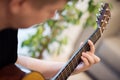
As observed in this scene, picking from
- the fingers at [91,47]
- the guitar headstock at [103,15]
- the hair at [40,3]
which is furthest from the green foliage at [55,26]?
the hair at [40,3]

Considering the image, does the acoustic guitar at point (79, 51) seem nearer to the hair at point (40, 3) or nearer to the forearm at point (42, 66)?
the forearm at point (42, 66)

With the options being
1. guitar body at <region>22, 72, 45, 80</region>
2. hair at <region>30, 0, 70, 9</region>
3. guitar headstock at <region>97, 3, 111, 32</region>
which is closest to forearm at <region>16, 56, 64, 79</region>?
guitar body at <region>22, 72, 45, 80</region>

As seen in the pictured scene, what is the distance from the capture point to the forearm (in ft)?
3.80

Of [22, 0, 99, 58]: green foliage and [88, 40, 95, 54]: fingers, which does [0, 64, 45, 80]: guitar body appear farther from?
[22, 0, 99, 58]: green foliage

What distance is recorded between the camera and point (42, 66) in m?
1.18

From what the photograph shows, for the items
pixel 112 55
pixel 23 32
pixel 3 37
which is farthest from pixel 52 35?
pixel 3 37

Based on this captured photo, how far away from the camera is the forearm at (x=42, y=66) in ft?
3.80

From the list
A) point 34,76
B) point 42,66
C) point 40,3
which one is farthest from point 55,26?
point 40,3

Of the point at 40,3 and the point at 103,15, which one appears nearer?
the point at 40,3

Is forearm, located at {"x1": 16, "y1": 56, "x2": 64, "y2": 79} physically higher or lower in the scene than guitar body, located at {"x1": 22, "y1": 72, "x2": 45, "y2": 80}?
lower

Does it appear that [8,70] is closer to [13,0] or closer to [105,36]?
[13,0]

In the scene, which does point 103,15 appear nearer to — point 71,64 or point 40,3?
point 71,64

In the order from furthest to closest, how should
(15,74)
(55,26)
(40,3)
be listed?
(55,26) < (15,74) < (40,3)

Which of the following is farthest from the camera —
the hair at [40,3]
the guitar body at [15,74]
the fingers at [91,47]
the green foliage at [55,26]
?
the green foliage at [55,26]
